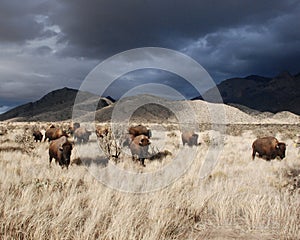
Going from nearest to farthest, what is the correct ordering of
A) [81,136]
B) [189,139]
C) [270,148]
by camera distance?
1. [270,148]
2. [189,139]
3. [81,136]

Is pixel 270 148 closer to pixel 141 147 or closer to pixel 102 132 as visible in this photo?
pixel 141 147

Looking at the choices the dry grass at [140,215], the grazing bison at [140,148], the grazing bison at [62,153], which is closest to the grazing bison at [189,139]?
the grazing bison at [140,148]

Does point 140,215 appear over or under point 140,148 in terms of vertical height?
under

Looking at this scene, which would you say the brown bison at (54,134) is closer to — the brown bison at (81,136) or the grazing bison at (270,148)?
the brown bison at (81,136)

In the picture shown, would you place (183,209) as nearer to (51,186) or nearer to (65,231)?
(65,231)

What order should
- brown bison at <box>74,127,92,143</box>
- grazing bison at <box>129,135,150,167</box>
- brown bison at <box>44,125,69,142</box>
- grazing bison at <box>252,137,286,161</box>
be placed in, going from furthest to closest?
1. brown bison at <box>74,127,92,143</box>
2. brown bison at <box>44,125,69,142</box>
3. grazing bison at <box>252,137,286,161</box>
4. grazing bison at <box>129,135,150,167</box>

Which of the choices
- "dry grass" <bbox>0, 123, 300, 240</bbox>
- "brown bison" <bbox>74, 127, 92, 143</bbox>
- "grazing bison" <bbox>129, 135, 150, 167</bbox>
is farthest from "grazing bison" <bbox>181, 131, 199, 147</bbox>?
"dry grass" <bbox>0, 123, 300, 240</bbox>

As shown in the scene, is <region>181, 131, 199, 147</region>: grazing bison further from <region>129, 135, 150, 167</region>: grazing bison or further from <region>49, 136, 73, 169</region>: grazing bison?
<region>49, 136, 73, 169</region>: grazing bison

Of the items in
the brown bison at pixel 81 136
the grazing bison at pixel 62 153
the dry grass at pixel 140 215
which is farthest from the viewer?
the brown bison at pixel 81 136

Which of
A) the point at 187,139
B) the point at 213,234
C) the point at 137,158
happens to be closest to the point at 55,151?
the point at 137,158

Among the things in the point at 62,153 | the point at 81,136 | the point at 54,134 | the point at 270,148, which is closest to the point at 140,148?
the point at 62,153

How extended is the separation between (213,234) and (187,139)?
17.8 m

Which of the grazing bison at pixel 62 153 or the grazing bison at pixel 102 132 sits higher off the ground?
the grazing bison at pixel 102 132

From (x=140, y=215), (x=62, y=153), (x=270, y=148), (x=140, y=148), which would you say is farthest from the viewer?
(x=270, y=148)
